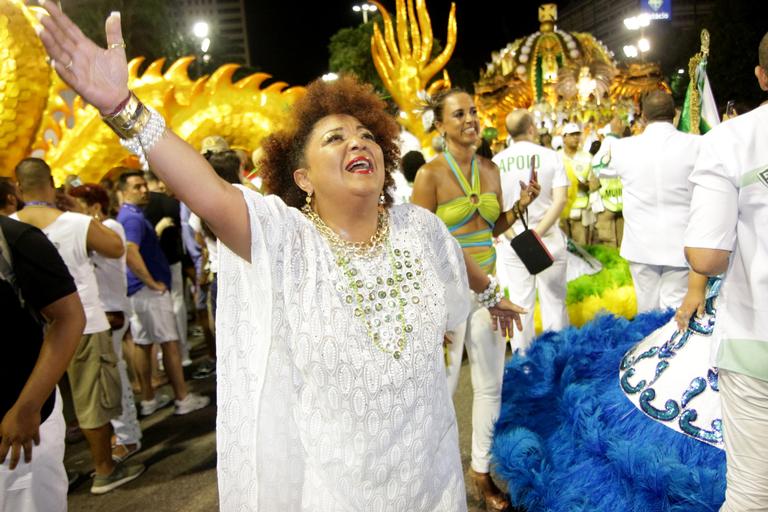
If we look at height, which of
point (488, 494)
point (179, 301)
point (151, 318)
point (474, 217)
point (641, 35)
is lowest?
point (488, 494)

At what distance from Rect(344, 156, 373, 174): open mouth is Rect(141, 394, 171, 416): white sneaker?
4.11m

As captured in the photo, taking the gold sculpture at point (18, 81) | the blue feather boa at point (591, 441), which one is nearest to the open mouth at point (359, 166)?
the blue feather boa at point (591, 441)

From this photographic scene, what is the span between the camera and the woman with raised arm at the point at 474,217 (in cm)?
322

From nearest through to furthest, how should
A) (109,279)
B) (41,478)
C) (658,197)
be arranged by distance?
(41,478)
(658,197)
(109,279)

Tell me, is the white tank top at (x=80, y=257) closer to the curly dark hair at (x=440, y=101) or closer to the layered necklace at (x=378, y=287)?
the curly dark hair at (x=440, y=101)

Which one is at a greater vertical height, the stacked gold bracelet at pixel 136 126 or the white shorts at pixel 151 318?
the stacked gold bracelet at pixel 136 126

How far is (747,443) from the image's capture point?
192 cm

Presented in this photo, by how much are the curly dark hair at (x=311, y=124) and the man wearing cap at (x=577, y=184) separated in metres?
5.58

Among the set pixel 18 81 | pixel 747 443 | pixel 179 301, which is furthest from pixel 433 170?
pixel 18 81

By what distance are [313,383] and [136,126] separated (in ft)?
2.77

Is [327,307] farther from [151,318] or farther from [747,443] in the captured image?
[151,318]

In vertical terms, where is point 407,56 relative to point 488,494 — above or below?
above

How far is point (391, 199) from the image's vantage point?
7.73 feet

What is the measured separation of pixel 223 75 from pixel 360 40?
23.6 metres
